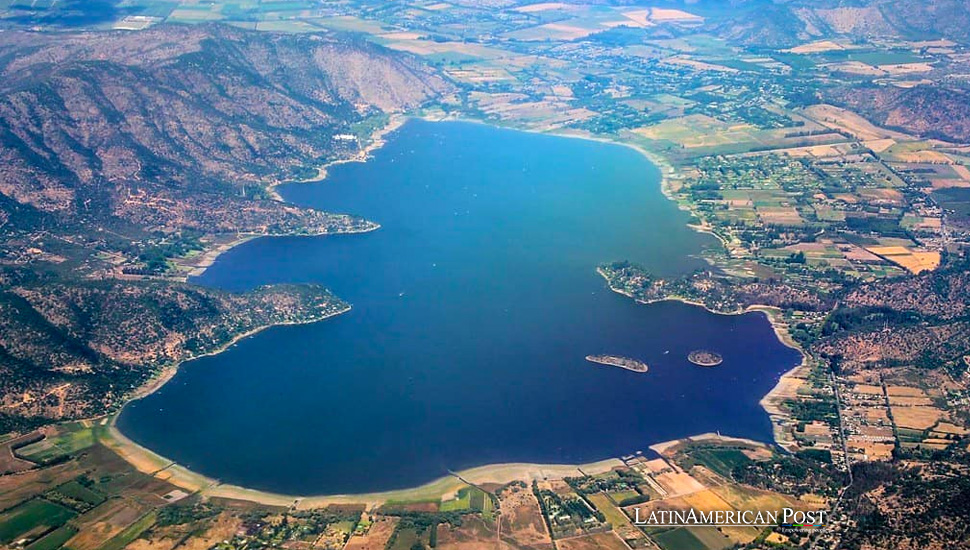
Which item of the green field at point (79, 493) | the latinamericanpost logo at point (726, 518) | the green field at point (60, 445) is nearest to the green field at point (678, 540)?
the latinamericanpost logo at point (726, 518)

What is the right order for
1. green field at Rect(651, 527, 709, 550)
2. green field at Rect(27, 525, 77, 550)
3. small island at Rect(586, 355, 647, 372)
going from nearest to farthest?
green field at Rect(27, 525, 77, 550) → green field at Rect(651, 527, 709, 550) → small island at Rect(586, 355, 647, 372)

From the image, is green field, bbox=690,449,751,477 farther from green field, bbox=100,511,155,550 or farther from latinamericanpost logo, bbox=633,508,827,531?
green field, bbox=100,511,155,550

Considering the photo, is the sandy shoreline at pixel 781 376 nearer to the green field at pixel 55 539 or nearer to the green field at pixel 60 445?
the green field at pixel 55 539

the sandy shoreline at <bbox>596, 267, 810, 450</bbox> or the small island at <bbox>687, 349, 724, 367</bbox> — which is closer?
the sandy shoreline at <bbox>596, 267, 810, 450</bbox>

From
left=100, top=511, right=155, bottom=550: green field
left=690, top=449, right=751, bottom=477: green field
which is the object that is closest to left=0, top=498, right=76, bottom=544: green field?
left=100, top=511, right=155, bottom=550: green field

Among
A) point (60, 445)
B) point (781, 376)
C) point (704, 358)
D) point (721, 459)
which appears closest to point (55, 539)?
point (60, 445)

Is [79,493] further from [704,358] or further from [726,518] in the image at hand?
[704,358]
